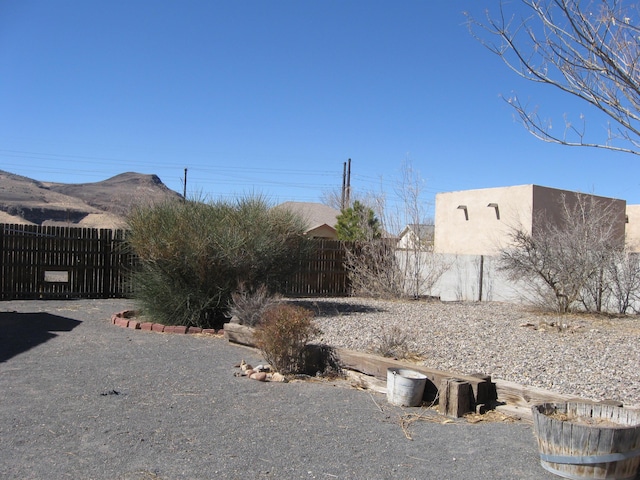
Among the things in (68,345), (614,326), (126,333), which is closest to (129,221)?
(126,333)

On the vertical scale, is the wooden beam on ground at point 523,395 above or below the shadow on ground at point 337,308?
above

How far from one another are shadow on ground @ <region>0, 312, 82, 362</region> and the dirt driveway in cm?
61

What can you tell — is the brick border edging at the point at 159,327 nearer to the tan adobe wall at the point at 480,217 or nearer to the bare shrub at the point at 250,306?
the bare shrub at the point at 250,306

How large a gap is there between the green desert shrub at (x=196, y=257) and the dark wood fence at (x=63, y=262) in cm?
371

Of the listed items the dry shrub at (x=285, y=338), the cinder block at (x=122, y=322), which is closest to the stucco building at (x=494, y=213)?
the cinder block at (x=122, y=322)

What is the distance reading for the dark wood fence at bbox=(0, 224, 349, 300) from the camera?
1611cm

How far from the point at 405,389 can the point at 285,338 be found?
1.94m

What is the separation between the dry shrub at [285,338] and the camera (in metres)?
7.82

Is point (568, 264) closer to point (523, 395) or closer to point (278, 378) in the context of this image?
point (523, 395)

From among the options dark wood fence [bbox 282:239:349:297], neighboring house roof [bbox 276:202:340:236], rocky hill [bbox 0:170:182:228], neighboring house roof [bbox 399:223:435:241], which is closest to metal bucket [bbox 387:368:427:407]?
neighboring house roof [bbox 399:223:435:241]

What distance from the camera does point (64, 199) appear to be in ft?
229

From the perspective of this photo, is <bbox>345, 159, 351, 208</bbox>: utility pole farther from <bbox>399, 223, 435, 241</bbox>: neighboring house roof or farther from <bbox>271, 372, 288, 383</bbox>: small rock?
<bbox>271, 372, 288, 383</bbox>: small rock

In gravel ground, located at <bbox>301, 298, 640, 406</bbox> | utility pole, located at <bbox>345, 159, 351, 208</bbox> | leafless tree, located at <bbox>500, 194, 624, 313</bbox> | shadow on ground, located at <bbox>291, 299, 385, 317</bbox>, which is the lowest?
shadow on ground, located at <bbox>291, 299, 385, 317</bbox>

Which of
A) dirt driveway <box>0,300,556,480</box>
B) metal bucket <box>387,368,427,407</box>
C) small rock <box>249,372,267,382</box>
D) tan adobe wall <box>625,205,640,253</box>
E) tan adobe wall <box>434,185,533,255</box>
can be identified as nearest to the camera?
dirt driveway <box>0,300,556,480</box>
